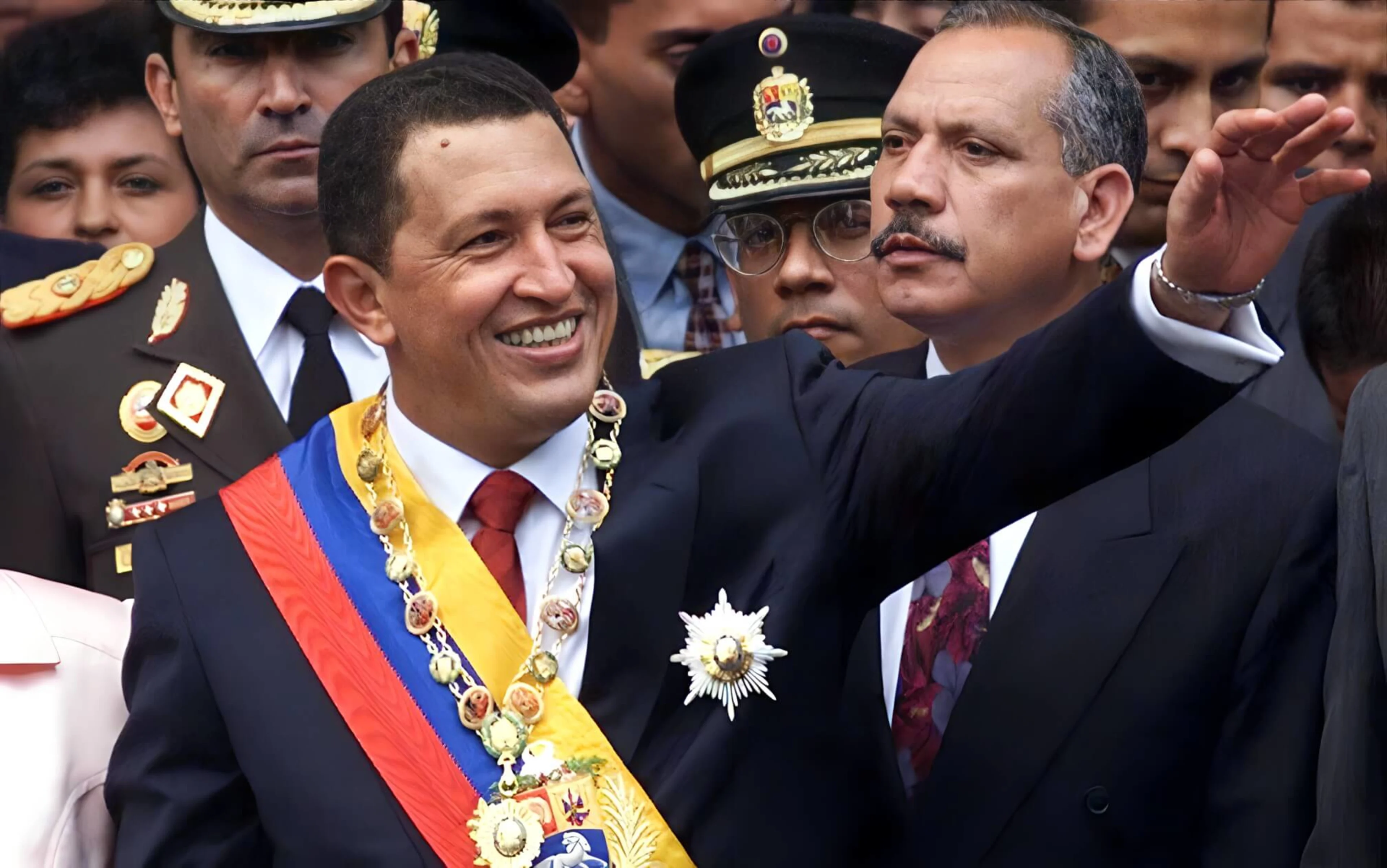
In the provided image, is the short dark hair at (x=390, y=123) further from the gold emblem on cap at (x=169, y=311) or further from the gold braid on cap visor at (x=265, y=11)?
the gold emblem on cap at (x=169, y=311)

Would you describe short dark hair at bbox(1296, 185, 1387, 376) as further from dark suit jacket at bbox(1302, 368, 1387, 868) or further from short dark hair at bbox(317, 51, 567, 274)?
short dark hair at bbox(317, 51, 567, 274)

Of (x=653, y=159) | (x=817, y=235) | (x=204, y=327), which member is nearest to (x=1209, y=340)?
(x=817, y=235)

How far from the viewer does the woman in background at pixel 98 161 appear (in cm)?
412

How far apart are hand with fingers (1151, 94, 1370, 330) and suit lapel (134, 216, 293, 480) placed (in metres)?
1.85

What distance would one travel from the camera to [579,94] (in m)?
4.12

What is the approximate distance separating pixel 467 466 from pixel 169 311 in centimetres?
103

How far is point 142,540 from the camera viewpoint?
2943 mm

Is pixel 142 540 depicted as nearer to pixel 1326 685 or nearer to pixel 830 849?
pixel 830 849

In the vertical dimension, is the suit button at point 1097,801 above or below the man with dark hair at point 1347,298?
below

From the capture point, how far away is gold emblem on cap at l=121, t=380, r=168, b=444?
3.63 m

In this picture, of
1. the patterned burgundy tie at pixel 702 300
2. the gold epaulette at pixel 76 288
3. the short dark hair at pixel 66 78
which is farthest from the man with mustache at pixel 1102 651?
the short dark hair at pixel 66 78

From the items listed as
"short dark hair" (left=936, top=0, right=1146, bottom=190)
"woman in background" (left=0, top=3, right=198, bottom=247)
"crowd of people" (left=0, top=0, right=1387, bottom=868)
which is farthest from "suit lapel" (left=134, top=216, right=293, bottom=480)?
→ "short dark hair" (left=936, top=0, right=1146, bottom=190)

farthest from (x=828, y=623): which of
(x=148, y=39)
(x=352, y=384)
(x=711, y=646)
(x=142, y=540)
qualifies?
(x=148, y=39)

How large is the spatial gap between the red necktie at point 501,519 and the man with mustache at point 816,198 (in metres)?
0.81
